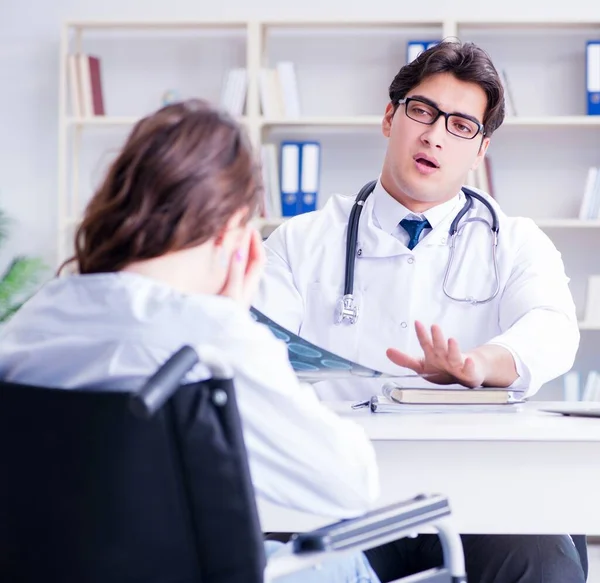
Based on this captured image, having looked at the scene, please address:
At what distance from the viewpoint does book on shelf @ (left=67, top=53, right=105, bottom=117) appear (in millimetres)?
3844

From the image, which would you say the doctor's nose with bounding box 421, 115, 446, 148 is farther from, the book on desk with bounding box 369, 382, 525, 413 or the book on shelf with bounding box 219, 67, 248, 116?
the book on shelf with bounding box 219, 67, 248, 116

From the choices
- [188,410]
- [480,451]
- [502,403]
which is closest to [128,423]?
[188,410]

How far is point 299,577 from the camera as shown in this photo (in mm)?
1134

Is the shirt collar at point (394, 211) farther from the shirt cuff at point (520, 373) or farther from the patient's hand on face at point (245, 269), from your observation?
the patient's hand on face at point (245, 269)

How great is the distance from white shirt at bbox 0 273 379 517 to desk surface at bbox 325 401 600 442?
389 millimetres

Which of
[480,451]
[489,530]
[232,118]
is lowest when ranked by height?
[489,530]

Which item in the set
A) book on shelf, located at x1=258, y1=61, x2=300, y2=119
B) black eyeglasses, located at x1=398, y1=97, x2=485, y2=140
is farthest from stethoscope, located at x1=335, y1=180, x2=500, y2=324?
book on shelf, located at x1=258, y1=61, x2=300, y2=119

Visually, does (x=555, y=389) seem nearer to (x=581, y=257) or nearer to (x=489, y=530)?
(x=581, y=257)

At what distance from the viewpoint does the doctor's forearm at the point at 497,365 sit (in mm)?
1700

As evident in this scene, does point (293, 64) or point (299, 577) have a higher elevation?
point (293, 64)

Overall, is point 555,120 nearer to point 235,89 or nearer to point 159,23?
point 235,89

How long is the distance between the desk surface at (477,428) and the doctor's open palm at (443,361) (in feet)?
0.42

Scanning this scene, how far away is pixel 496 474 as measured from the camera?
1396 millimetres

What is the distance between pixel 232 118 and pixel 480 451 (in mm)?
639
